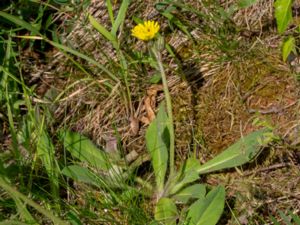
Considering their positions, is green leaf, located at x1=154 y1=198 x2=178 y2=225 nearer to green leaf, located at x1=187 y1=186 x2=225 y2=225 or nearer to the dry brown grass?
green leaf, located at x1=187 y1=186 x2=225 y2=225

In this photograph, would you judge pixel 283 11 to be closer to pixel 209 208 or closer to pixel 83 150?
pixel 209 208

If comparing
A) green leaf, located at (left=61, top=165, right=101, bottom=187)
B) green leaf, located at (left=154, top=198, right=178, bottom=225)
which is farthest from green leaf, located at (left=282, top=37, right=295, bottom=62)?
green leaf, located at (left=61, top=165, right=101, bottom=187)

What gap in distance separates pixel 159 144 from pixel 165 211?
0.80 ft

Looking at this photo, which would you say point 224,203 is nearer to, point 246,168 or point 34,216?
point 246,168

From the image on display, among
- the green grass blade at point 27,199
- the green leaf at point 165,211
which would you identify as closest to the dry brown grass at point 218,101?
the green leaf at point 165,211

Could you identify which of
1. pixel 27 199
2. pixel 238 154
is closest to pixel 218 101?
pixel 238 154

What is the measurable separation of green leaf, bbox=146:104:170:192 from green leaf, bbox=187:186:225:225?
181mm

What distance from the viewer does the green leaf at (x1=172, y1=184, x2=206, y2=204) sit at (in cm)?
194

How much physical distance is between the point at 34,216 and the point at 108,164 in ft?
0.96

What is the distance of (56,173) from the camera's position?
2.08 m

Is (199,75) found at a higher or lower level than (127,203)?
higher

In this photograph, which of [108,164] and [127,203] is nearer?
[127,203]

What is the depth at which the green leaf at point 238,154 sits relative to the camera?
1997 mm

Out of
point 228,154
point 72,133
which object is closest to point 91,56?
point 72,133
